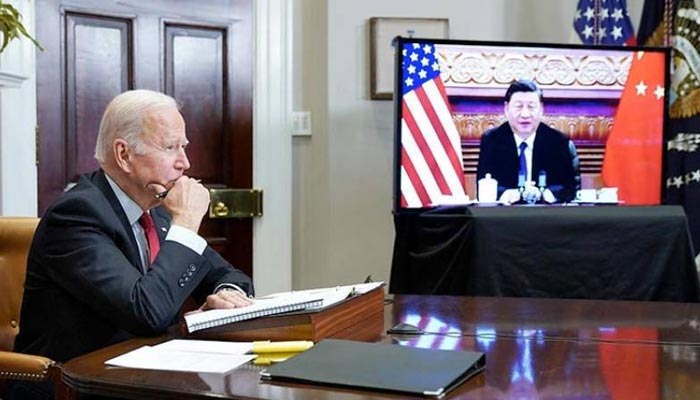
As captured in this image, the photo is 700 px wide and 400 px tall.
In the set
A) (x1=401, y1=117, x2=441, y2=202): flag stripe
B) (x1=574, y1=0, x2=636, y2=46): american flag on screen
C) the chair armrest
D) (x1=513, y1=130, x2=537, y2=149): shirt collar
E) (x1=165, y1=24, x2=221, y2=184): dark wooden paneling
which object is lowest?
the chair armrest

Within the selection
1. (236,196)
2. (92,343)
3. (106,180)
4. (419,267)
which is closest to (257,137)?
(236,196)

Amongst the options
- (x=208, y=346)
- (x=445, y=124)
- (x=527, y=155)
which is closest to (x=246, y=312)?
(x=208, y=346)

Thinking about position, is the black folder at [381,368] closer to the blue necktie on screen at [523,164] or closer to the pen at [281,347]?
the pen at [281,347]

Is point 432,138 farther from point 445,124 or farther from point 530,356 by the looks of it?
point 530,356

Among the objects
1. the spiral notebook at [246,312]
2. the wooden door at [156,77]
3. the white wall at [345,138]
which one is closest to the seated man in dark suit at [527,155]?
the white wall at [345,138]

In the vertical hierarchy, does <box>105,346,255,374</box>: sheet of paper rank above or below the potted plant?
below

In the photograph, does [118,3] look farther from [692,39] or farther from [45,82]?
[692,39]

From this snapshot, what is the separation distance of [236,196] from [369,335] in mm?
2013

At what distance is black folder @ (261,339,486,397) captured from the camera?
1.14 metres

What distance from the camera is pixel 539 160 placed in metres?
3.17

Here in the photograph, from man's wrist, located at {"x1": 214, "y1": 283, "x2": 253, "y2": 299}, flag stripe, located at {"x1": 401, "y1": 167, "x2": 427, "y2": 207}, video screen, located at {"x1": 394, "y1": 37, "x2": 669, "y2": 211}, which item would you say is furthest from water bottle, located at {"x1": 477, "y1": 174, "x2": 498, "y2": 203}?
man's wrist, located at {"x1": 214, "y1": 283, "x2": 253, "y2": 299}

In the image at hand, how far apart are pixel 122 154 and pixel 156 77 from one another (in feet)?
5.32

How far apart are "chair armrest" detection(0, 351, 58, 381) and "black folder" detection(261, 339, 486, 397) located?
0.55m

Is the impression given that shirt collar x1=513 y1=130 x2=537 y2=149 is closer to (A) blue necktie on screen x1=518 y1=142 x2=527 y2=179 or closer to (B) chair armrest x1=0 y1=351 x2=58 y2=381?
(A) blue necktie on screen x1=518 y1=142 x2=527 y2=179
